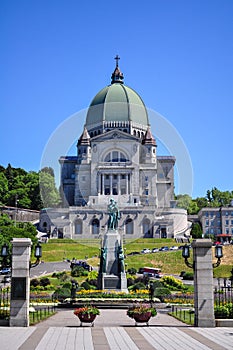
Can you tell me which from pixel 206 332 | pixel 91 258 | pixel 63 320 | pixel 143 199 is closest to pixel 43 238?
pixel 91 258

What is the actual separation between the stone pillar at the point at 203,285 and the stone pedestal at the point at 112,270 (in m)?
15.0

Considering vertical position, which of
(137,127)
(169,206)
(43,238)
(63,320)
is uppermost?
(137,127)

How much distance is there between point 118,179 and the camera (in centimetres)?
9975

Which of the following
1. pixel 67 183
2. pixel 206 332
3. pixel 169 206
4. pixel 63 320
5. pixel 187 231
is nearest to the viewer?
pixel 206 332

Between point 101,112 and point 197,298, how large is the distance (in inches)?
3786

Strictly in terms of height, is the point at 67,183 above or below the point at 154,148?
below

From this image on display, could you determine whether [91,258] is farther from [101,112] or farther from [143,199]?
[101,112]

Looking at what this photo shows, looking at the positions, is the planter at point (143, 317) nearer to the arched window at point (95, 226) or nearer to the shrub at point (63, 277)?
the shrub at point (63, 277)

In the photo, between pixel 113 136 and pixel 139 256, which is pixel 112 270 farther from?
pixel 113 136

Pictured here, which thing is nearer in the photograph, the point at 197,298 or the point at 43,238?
the point at 197,298

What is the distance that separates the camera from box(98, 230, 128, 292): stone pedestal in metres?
33.2

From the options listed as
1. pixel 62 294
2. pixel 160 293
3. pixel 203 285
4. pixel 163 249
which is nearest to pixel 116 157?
pixel 163 249

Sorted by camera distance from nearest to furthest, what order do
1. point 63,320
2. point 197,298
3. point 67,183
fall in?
1. point 197,298
2. point 63,320
3. point 67,183

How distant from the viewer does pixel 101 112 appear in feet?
368
